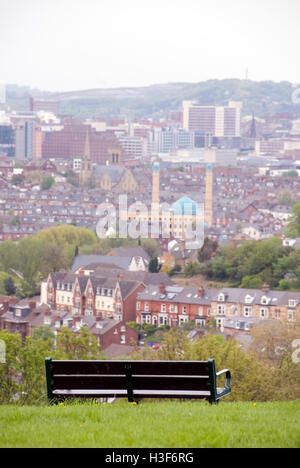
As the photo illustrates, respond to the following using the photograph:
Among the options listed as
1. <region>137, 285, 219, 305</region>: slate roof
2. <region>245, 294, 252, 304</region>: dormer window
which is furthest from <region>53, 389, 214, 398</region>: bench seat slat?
<region>137, 285, 219, 305</region>: slate roof

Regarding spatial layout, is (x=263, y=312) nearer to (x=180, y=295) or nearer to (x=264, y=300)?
(x=264, y=300)

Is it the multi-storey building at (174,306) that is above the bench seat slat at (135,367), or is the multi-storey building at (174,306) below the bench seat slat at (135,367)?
below

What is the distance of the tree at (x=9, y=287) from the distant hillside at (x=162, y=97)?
72327 millimetres

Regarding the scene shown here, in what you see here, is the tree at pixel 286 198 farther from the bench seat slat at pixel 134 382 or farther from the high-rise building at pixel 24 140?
the bench seat slat at pixel 134 382

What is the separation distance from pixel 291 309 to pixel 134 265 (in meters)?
8.78

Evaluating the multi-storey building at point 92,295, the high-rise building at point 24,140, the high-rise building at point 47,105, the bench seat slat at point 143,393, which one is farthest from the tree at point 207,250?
the high-rise building at point 47,105

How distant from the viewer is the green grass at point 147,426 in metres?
2.96

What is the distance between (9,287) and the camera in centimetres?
2569

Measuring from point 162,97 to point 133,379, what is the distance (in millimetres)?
109236

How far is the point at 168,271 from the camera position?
90.3ft

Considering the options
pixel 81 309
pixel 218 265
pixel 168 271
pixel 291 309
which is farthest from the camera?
pixel 168 271

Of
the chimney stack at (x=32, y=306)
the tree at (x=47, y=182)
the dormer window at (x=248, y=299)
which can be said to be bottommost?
the tree at (x=47, y=182)

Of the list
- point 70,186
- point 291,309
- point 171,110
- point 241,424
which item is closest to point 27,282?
point 291,309
